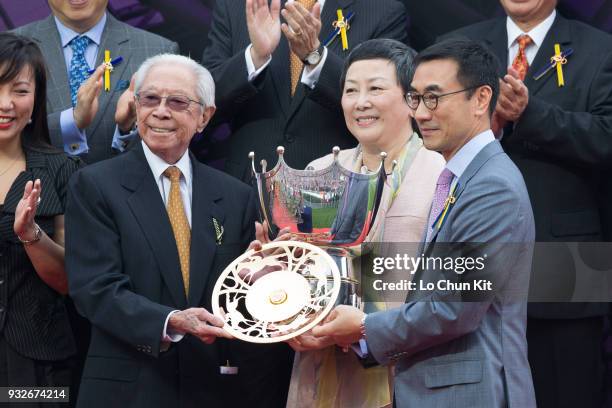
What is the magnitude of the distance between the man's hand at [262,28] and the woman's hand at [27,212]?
3.54ft

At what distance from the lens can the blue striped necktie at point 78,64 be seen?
16.5ft

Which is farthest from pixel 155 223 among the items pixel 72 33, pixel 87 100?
pixel 72 33

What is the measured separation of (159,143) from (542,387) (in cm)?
181

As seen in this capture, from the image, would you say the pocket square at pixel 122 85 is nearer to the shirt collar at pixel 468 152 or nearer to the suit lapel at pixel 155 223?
the suit lapel at pixel 155 223

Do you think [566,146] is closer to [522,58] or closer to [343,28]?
[522,58]

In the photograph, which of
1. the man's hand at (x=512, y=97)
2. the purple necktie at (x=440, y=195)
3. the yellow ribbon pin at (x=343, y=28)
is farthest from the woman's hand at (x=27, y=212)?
the man's hand at (x=512, y=97)

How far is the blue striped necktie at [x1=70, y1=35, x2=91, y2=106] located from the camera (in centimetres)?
502

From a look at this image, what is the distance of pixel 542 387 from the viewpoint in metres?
4.75

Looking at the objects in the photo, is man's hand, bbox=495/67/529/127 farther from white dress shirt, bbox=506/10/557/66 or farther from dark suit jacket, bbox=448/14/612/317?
white dress shirt, bbox=506/10/557/66

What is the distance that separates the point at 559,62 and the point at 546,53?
0.24 feet

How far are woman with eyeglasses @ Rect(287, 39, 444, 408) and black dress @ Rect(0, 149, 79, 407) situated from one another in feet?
2.87

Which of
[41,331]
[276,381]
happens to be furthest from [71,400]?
[276,381]

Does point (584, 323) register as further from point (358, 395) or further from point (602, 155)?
point (358, 395)

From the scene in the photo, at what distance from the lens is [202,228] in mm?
4098
